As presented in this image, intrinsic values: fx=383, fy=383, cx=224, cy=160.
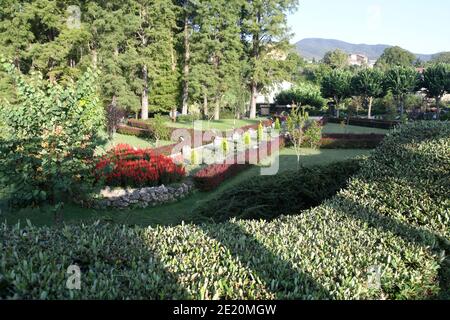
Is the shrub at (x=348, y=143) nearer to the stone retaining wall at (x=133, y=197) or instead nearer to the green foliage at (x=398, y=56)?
the stone retaining wall at (x=133, y=197)

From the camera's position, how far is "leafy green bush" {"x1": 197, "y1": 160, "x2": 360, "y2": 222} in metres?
7.17

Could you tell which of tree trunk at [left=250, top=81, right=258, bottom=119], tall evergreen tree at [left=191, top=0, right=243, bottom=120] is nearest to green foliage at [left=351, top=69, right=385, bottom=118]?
tree trunk at [left=250, top=81, right=258, bottom=119]

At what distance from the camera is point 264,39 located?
43.1 metres

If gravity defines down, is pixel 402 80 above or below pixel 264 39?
below

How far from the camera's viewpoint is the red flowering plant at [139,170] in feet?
41.0

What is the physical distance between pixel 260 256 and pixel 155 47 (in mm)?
33100

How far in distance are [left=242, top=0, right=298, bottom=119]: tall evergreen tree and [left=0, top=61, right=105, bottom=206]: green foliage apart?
3563 cm

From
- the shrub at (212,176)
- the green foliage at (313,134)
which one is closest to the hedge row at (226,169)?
→ the shrub at (212,176)

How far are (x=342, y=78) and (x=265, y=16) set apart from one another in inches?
569

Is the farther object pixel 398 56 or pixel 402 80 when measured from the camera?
pixel 398 56

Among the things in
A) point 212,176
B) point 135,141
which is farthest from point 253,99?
point 212,176

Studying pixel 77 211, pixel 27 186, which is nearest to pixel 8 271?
pixel 27 186

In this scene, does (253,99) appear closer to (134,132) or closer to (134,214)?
(134,132)
